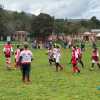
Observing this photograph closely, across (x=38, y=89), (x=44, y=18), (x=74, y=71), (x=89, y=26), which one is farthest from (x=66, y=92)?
(x=89, y=26)

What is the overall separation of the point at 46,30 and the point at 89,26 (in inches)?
3049

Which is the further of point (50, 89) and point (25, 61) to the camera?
point (25, 61)

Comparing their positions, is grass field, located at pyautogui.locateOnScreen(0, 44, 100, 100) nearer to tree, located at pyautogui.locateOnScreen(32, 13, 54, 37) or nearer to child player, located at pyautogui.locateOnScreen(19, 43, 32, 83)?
child player, located at pyautogui.locateOnScreen(19, 43, 32, 83)

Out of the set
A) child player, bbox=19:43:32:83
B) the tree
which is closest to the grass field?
child player, bbox=19:43:32:83

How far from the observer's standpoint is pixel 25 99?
47.0 ft

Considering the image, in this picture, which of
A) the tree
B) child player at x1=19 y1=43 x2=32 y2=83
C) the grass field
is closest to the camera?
the grass field

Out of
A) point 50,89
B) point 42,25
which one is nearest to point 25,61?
point 50,89

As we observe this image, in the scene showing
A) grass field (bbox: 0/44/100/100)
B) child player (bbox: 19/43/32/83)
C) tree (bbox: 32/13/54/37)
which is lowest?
grass field (bbox: 0/44/100/100)

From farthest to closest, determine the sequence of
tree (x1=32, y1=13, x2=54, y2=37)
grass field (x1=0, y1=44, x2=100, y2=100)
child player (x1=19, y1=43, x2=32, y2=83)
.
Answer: tree (x1=32, y1=13, x2=54, y2=37) → child player (x1=19, y1=43, x2=32, y2=83) → grass field (x1=0, y1=44, x2=100, y2=100)

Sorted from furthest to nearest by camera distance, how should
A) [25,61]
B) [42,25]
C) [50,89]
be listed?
1. [42,25]
2. [25,61]
3. [50,89]

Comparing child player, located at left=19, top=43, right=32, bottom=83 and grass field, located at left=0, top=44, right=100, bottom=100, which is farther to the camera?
child player, located at left=19, top=43, right=32, bottom=83

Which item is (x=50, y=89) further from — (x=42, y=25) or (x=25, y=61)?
(x=42, y=25)

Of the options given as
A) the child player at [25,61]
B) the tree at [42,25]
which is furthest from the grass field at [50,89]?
the tree at [42,25]

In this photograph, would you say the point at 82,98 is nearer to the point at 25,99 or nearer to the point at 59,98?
the point at 59,98
